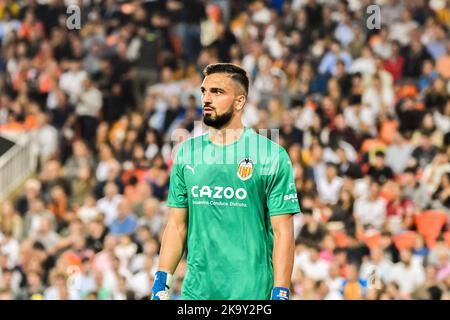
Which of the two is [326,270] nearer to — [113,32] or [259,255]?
[259,255]

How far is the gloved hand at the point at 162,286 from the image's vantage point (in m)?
7.38

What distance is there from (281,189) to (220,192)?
0.38 m

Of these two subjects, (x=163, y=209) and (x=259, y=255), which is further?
(x=163, y=209)

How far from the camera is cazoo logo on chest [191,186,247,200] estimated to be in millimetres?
7402

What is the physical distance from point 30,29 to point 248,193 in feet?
49.2

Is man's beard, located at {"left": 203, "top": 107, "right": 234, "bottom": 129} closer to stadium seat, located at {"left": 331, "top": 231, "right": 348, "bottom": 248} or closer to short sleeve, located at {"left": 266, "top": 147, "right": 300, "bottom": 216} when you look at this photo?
short sleeve, located at {"left": 266, "top": 147, "right": 300, "bottom": 216}

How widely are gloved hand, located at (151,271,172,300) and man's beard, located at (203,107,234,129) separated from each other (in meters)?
0.96

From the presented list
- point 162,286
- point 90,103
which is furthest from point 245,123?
point 162,286

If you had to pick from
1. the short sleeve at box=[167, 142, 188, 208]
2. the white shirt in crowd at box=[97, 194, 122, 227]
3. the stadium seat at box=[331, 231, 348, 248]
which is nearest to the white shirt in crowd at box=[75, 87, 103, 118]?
the white shirt in crowd at box=[97, 194, 122, 227]

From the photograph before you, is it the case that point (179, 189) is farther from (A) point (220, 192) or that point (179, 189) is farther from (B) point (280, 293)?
(B) point (280, 293)

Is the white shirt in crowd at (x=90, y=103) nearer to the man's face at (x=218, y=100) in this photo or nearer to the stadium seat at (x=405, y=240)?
the stadium seat at (x=405, y=240)

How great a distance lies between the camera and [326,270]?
14352 millimetres

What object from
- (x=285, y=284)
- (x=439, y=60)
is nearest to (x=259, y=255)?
(x=285, y=284)

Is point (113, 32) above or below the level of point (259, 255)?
above
